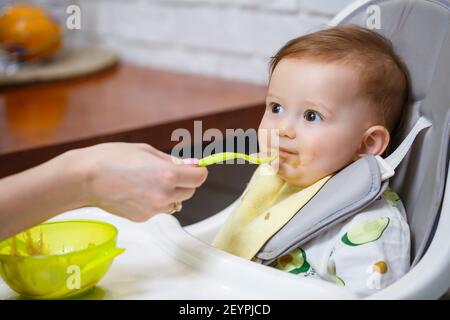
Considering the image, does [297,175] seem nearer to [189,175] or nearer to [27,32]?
[189,175]

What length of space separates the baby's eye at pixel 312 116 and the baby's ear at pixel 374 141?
0.07 m

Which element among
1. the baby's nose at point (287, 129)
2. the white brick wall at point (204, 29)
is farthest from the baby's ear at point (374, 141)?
the white brick wall at point (204, 29)

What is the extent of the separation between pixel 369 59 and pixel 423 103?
0.10 meters

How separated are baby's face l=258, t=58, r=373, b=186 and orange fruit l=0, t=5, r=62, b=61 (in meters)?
1.07

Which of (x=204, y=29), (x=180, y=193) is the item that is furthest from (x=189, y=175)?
(x=204, y=29)

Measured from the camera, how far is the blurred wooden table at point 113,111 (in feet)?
4.07

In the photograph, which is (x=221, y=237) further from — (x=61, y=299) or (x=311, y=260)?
(x=61, y=299)

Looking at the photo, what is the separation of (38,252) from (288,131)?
0.37 m

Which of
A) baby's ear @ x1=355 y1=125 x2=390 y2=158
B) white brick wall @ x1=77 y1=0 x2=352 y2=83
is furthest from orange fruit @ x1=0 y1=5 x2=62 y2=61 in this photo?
baby's ear @ x1=355 y1=125 x2=390 y2=158

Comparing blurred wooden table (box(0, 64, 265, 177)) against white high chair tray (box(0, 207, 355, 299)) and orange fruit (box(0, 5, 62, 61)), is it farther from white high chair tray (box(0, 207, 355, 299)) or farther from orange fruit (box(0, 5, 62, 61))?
white high chair tray (box(0, 207, 355, 299))

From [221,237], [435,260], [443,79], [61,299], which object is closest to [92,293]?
[61,299]

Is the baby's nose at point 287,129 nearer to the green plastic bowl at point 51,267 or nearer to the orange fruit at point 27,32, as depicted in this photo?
the green plastic bowl at point 51,267

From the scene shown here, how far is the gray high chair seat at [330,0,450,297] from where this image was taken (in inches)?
32.4

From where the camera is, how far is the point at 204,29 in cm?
Answer: 173
